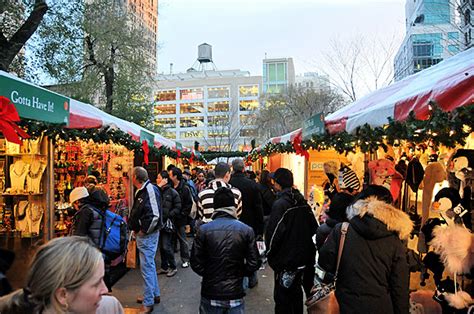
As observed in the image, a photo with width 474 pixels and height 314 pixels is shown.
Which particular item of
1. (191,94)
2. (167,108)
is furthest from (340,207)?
(167,108)

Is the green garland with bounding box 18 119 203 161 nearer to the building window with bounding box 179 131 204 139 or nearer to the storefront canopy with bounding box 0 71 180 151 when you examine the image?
the storefront canopy with bounding box 0 71 180 151

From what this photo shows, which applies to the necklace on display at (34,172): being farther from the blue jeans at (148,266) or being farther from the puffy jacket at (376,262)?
the puffy jacket at (376,262)

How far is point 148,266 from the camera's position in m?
5.32

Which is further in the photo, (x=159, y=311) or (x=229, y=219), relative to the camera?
(x=159, y=311)

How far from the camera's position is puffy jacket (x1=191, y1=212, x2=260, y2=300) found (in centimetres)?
340

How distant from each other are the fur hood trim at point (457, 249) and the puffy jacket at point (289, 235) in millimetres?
1329

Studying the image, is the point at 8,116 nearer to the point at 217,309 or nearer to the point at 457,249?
the point at 217,309

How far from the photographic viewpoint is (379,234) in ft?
9.33

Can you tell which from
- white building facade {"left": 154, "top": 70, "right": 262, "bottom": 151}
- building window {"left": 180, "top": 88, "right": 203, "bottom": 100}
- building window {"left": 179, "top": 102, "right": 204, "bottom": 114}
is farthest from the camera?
building window {"left": 180, "top": 88, "right": 203, "bottom": 100}

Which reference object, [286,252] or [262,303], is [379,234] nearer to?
[286,252]

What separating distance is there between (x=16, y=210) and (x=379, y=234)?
492 cm

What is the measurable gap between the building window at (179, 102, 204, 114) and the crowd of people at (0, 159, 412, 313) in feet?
307

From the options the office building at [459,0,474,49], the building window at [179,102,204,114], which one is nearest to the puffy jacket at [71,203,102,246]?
the office building at [459,0,474,49]

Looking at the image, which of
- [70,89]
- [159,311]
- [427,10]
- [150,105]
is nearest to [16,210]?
[159,311]
